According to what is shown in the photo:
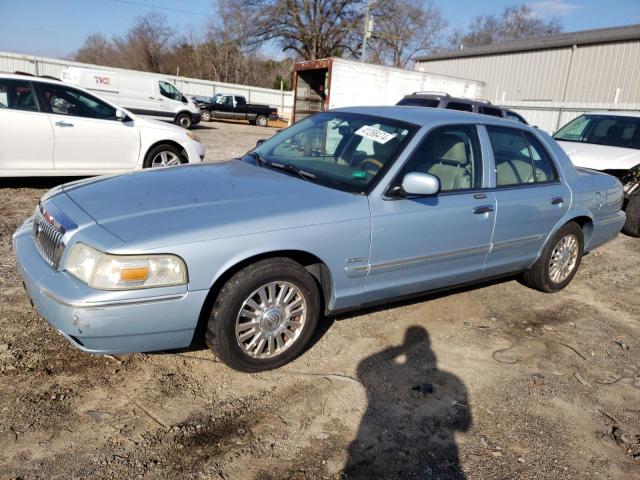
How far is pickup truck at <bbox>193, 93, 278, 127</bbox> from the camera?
28188mm

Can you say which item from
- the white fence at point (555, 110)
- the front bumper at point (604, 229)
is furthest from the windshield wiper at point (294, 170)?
the white fence at point (555, 110)

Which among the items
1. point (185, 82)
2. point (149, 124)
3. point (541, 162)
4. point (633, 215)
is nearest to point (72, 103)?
point (149, 124)

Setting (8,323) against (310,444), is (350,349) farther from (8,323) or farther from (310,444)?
(8,323)

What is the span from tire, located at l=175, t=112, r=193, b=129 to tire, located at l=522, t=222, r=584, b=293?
1838 cm

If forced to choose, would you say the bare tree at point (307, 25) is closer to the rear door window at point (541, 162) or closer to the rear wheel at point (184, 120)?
the rear wheel at point (184, 120)

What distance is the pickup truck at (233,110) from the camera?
92.5ft

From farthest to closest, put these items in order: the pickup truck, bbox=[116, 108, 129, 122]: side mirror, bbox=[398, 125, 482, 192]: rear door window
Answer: the pickup truck < bbox=[116, 108, 129, 122]: side mirror < bbox=[398, 125, 482, 192]: rear door window

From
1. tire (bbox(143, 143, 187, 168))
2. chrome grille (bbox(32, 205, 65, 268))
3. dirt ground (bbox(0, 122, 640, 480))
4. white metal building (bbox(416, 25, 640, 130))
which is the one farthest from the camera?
white metal building (bbox(416, 25, 640, 130))

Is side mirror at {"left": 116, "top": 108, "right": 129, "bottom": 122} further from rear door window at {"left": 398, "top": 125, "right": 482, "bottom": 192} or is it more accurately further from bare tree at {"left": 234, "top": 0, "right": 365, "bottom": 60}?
bare tree at {"left": 234, "top": 0, "right": 365, "bottom": 60}

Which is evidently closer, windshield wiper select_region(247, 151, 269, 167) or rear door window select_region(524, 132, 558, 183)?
windshield wiper select_region(247, 151, 269, 167)

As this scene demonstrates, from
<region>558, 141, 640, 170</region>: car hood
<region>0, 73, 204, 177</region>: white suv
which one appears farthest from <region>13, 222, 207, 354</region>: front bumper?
<region>558, 141, 640, 170</region>: car hood

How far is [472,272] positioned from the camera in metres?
4.20

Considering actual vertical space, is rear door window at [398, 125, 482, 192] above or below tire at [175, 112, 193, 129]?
above

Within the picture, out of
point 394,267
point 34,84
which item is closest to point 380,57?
point 34,84
